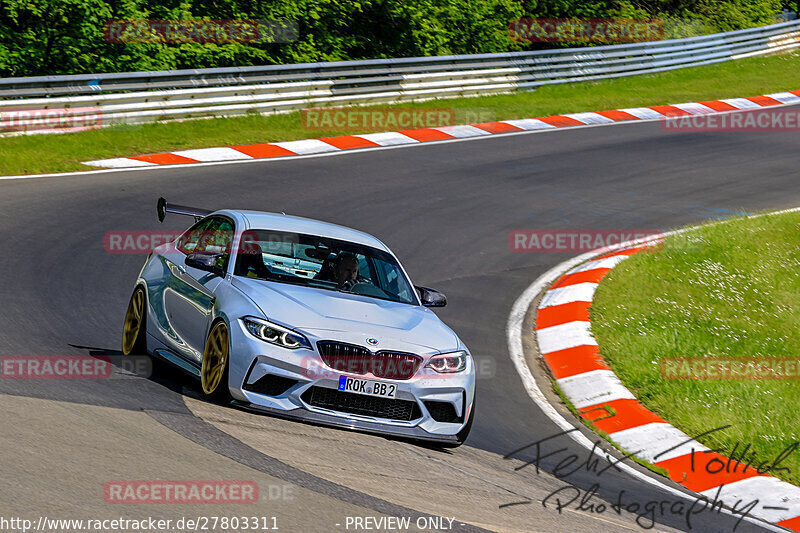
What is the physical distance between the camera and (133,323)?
9055mm

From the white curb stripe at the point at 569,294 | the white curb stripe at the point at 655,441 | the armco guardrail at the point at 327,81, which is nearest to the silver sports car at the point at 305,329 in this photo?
the white curb stripe at the point at 655,441

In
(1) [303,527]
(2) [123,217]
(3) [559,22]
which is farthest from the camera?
(3) [559,22]

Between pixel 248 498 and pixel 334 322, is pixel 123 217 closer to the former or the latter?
pixel 334 322

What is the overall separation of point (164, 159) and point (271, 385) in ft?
37.3

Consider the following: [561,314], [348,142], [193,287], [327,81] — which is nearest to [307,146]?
[348,142]

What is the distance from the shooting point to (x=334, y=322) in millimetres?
7539

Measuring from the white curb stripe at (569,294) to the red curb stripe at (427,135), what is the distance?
851 cm

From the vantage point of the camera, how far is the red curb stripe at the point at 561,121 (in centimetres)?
2372

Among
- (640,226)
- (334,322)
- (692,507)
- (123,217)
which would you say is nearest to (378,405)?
(334,322)

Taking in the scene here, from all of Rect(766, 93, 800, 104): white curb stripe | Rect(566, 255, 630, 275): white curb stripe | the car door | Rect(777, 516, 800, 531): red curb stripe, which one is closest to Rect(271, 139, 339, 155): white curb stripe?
Rect(566, 255, 630, 275): white curb stripe

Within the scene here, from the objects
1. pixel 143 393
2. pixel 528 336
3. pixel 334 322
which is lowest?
pixel 528 336

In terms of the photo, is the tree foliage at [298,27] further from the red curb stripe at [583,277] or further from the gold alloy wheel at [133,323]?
the gold alloy wheel at [133,323]

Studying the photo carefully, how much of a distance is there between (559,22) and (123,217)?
24438 mm

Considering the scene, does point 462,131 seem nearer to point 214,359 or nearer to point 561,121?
point 561,121
